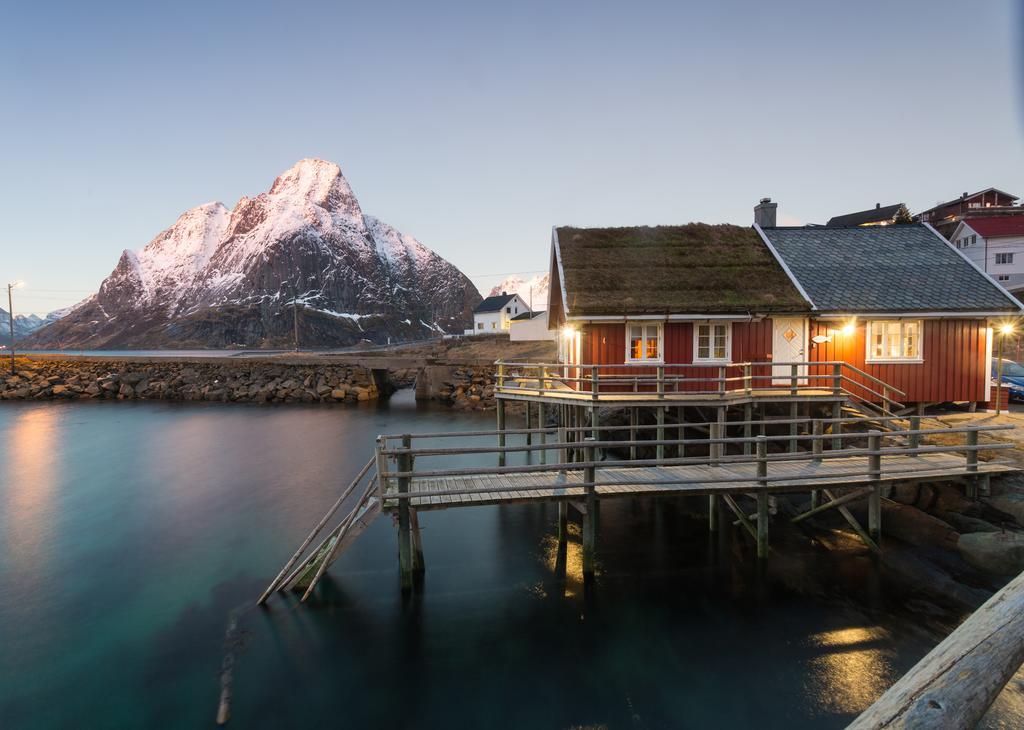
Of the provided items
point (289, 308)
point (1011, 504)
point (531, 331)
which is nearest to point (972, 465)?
point (1011, 504)

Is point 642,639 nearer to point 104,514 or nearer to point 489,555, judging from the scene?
point 489,555

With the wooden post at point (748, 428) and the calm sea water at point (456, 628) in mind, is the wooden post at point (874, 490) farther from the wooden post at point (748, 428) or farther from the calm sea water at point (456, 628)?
the wooden post at point (748, 428)

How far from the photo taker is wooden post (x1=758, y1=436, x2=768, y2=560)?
1202 cm

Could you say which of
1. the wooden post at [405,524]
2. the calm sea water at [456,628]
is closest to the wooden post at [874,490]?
the calm sea water at [456,628]

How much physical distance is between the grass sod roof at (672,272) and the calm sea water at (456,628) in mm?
6595

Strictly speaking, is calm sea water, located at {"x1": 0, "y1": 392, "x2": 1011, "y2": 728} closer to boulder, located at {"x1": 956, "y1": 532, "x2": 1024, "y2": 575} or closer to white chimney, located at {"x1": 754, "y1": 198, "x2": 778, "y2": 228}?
boulder, located at {"x1": 956, "y1": 532, "x2": 1024, "y2": 575}

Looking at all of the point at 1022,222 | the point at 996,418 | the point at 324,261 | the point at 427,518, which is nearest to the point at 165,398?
the point at 427,518

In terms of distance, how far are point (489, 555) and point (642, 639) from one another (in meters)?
5.06

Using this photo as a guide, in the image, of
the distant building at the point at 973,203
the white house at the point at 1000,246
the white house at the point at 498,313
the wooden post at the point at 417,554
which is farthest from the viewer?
the white house at the point at 498,313

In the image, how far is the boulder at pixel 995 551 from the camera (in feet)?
36.4

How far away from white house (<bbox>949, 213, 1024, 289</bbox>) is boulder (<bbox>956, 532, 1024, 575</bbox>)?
57429mm

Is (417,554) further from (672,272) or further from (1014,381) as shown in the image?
(1014,381)

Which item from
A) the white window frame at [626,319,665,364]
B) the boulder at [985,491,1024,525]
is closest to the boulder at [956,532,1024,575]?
the boulder at [985,491,1024,525]

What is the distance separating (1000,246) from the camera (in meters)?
55.3
